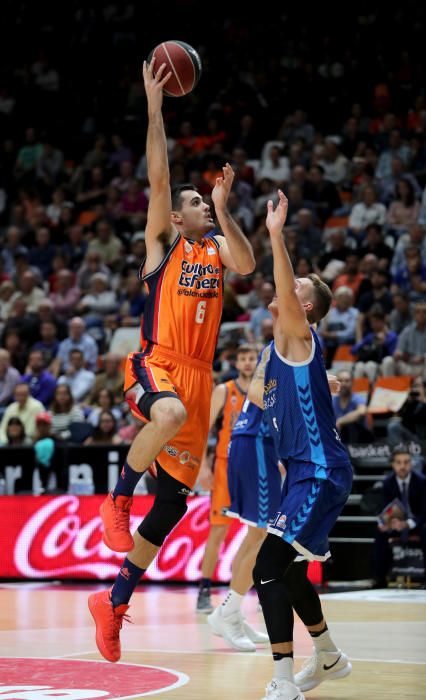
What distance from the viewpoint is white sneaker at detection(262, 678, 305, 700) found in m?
5.12

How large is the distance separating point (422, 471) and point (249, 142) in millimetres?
9256

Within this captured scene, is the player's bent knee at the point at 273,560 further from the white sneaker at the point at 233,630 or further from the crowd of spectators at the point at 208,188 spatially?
the crowd of spectators at the point at 208,188

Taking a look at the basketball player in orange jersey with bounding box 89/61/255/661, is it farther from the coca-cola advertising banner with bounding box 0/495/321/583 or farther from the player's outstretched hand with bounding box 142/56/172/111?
the coca-cola advertising banner with bounding box 0/495/321/583

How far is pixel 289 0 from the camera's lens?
2227 centimetres

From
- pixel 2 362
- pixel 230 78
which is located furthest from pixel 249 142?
pixel 2 362

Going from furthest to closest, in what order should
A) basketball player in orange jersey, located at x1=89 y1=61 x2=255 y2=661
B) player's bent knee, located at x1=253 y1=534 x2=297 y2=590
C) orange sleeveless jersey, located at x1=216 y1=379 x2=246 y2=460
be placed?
1. orange sleeveless jersey, located at x1=216 y1=379 x2=246 y2=460
2. basketball player in orange jersey, located at x1=89 y1=61 x2=255 y2=661
3. player's bent knee, located at x1=253 y1=534 x2=297 y2=590

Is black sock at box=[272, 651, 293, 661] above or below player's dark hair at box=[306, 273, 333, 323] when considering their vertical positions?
below

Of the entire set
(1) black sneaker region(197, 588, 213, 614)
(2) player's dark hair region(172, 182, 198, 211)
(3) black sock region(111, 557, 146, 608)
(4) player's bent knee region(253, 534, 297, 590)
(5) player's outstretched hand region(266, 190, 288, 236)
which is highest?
(2) player's dark hair region(172, 182, 198, 211)

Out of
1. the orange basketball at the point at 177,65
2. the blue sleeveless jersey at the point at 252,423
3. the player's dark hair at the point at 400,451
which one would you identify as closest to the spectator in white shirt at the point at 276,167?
the player's dark hair at the point at 400,451

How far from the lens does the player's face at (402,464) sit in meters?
11.7

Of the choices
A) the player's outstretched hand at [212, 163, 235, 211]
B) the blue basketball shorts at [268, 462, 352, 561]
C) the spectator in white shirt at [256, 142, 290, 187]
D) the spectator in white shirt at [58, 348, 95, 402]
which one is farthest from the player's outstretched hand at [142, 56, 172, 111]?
the spectator in white shirt at [256, 142, 290, 187]

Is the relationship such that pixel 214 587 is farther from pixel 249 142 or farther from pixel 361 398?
pixel 249 142

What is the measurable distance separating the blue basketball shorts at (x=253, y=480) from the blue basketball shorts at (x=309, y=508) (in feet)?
8.39

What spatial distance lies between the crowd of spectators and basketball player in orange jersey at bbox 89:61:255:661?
6.46m
